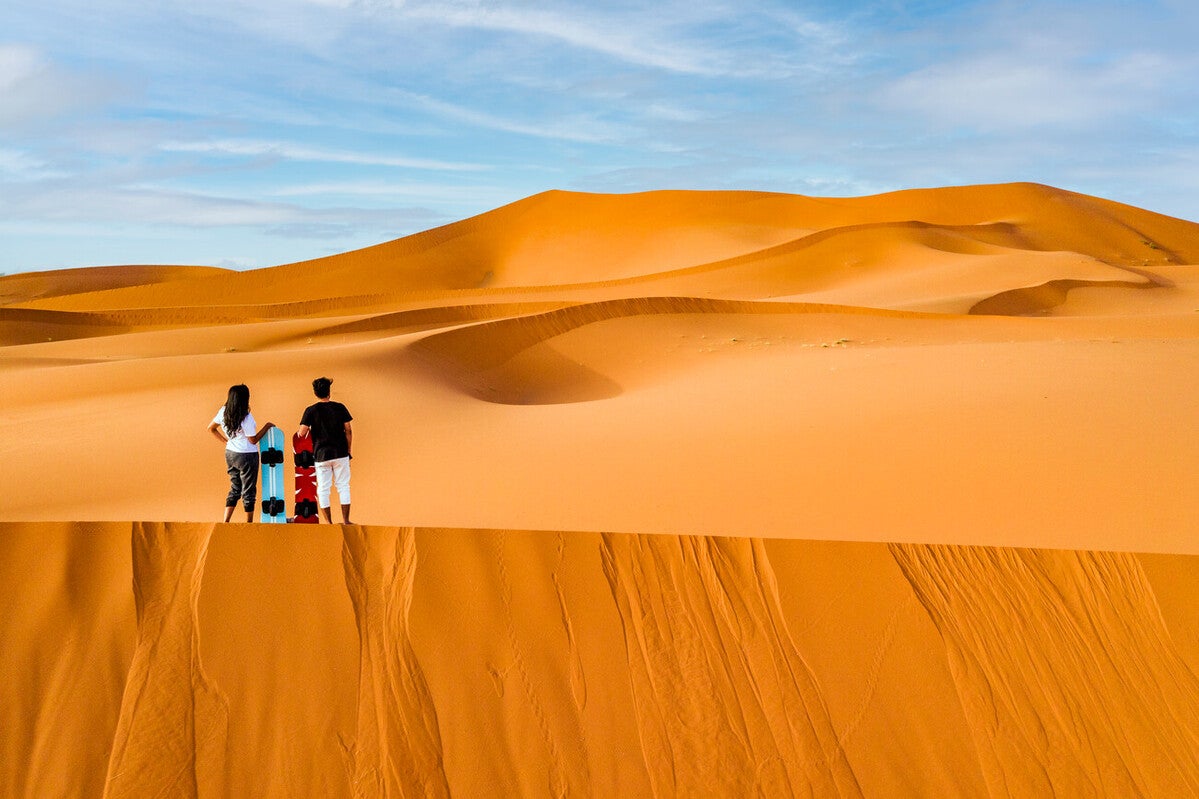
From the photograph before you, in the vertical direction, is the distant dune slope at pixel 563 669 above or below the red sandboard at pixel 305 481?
below

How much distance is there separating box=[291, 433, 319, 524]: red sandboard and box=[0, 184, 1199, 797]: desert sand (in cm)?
97

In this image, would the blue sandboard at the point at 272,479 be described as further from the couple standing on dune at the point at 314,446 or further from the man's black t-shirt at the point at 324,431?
the man's black t-shirt at the point at 324,431

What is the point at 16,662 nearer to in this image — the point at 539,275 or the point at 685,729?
the point at 685,729

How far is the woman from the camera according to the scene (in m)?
6.08

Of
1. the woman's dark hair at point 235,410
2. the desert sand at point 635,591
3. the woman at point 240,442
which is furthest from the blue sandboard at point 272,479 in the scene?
the desert sand at point 635,591

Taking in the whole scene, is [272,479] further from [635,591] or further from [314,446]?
[635,591]

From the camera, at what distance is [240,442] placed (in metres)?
6.17

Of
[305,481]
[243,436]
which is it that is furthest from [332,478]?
[243,436]

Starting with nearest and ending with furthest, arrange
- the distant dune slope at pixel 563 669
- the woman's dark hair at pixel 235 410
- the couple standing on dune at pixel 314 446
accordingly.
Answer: the distant dune slope at pixel 563 669 < the woman's dark hair at pixel 235 410 < the couple standing on dune at pixel 314 446

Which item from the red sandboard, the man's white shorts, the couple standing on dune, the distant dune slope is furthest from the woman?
the distant dune slope

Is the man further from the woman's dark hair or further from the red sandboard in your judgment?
the woman's dark hair

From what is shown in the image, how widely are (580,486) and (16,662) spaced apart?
454 cm

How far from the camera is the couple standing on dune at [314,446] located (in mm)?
6156

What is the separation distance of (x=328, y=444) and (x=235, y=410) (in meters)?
0.62
